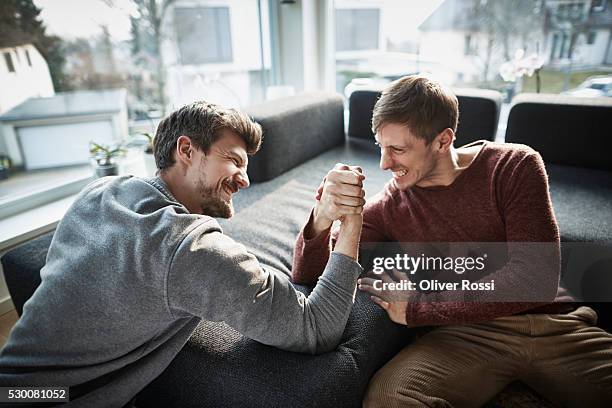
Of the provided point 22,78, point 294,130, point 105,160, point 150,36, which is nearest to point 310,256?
point 294,130

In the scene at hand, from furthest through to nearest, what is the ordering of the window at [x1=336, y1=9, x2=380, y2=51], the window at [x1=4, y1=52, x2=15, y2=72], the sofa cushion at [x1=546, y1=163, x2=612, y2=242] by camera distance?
1. the window at [x1=336, y1=9, x2=380, y2=51]
2. the window at [x1=4, y1=52, x2=15, y2=72]
3. the sofa cushion at [x1=546, y1=163, x2=612, y2=242]

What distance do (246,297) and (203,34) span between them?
94.7 inches

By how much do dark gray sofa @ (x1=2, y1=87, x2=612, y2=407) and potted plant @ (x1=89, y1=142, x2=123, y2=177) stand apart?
586mm

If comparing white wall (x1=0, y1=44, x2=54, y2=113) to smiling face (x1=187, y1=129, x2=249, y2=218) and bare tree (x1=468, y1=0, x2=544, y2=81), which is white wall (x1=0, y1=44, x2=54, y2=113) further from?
bare tree (x1=468, y1=0, x2=544, y2=81)

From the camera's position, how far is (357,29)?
320 cm

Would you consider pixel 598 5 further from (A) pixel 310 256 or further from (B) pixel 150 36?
(B) pixel 150 36

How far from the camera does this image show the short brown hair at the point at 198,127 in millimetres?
955

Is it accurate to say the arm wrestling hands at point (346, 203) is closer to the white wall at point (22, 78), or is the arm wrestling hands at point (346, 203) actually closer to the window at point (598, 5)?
the white wall at point (22, 78)

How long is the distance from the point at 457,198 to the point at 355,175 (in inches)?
12.3

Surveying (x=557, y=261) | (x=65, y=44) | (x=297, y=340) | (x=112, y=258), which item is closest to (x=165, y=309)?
(x=112, y=258)

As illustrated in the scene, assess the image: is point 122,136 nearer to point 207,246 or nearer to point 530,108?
point 207,246

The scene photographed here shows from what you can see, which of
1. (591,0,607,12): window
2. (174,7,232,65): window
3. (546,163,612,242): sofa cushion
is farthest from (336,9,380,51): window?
(546,163,612,242): sofa cushion

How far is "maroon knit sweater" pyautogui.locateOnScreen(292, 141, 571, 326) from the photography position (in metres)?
1.00

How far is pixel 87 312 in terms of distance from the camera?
0.81m
